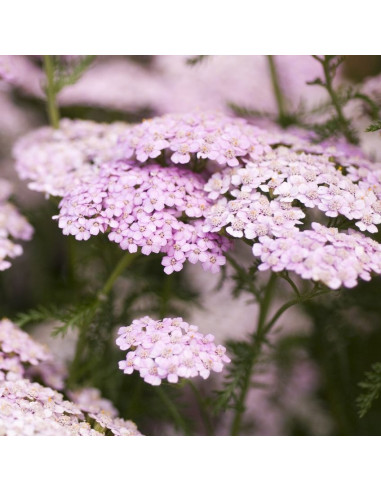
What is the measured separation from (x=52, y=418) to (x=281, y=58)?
4.49 feet

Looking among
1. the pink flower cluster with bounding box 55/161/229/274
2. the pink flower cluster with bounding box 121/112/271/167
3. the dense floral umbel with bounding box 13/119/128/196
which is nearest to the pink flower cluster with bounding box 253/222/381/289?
the pink flower cluster with bounding box 55/161/229/274

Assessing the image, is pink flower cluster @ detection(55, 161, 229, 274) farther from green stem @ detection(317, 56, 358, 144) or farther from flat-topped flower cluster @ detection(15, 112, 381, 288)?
green stem @ detection(317, 56, 358, 144)

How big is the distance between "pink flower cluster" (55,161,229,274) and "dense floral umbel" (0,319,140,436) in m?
0.30

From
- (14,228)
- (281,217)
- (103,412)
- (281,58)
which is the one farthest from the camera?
(281,58)

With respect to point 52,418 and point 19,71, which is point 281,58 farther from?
point 52,418

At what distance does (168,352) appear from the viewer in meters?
1.05

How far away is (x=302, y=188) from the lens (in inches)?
45.8

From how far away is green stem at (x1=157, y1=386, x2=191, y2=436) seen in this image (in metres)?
1.41

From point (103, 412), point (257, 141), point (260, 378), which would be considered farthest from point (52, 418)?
point (260, 378)

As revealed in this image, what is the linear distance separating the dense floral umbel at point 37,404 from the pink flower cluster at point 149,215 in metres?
0.30

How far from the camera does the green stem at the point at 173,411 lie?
1407 mm

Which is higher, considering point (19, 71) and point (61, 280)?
point (19, 71)

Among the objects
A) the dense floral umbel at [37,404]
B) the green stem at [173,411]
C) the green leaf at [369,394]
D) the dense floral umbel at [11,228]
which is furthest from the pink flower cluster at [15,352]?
the green leaf at [369,394]

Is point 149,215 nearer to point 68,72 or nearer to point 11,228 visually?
point 11,228
